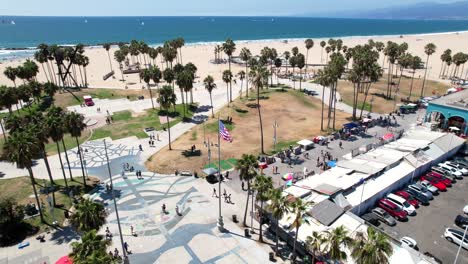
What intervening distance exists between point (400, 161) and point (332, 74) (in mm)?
22915

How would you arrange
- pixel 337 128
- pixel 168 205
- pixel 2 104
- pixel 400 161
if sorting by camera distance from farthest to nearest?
1. pixel 337 128
2. pixel 2 104
3. pixel 400 161
4. pixel 168 205

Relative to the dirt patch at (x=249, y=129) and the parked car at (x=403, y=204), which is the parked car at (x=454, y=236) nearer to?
the parked car at (x=403, y=204)

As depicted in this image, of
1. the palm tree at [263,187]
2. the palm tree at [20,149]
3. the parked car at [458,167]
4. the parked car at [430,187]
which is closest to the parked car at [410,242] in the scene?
the parked car at [430,187]

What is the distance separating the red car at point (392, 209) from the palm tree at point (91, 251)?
3159cm

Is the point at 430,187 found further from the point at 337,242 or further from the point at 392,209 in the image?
the point at 337,242

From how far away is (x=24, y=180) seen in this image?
4656 cm

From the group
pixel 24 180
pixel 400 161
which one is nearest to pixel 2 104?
pixel 24 180

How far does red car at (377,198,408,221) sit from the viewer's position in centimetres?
3694

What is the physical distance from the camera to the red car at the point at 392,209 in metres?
36.9

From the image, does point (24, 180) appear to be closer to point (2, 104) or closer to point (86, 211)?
point (2, 104)

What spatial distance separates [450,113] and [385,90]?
120 feet

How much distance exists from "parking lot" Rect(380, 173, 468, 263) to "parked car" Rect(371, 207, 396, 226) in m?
0.52

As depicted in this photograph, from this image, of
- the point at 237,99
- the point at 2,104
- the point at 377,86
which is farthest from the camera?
the point at 377,86

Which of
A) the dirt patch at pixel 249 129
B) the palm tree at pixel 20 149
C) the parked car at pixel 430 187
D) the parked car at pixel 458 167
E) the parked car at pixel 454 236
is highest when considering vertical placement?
the palm tree at pixel 20 149
